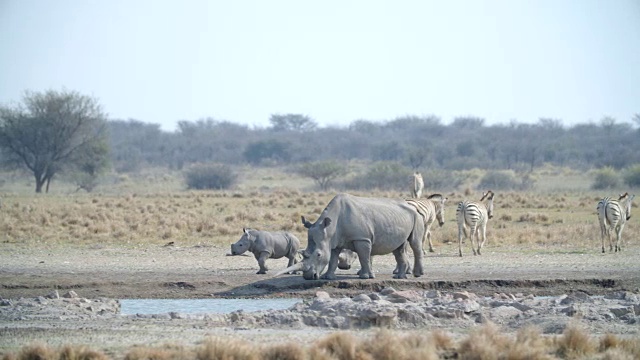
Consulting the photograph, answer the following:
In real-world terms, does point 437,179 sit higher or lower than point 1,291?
higher

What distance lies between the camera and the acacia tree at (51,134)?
218ft

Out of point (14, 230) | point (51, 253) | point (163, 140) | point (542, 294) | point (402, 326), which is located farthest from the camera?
point (163, 140)

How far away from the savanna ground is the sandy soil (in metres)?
0.03

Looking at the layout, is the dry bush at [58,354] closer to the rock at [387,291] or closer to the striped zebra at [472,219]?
the rock at [387,291]

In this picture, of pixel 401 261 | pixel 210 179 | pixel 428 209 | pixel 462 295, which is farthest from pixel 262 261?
pixel 210 179

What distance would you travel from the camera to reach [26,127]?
67000 mm

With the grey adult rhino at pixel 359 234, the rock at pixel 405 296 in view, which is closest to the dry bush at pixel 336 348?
the rock at pixel 405 296

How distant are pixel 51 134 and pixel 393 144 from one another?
129ft

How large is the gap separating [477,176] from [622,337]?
58.8 meters

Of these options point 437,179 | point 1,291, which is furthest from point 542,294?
point 437,179

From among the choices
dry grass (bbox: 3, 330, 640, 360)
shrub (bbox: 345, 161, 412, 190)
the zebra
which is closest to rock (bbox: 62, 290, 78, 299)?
dry grass (bbox: 3, 330, 640, 360)

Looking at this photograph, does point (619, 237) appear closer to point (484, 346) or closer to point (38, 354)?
point (484, 346)

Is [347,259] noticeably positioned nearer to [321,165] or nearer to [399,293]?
[399,293]

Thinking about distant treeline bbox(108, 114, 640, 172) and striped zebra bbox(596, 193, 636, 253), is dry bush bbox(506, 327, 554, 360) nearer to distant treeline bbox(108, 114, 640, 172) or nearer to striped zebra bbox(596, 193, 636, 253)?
striped zebra bbox(596, 193, 636, 253)
